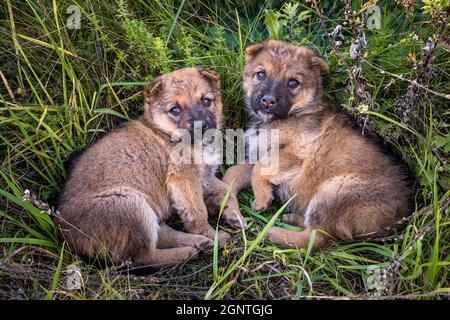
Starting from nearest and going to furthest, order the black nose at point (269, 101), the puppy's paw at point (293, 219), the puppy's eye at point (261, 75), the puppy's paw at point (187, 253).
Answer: the puppy's paw at point (187, 253)
the black nose at point (269, 101)
the puppy's paw at point (293, 219)
the puppy's eye at point (261, 75)

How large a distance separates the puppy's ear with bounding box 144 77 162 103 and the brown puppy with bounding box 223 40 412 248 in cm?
79

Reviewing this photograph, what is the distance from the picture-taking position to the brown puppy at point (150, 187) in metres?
3.65

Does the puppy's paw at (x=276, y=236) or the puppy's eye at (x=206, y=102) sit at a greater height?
the puppy's eye at (x=206, y=102)

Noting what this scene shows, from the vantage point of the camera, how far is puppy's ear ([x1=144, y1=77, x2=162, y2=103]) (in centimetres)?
426

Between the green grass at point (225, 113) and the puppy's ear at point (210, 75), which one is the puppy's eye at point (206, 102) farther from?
the green grass at point (225, 113)

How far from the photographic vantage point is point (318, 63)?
14.7 ft

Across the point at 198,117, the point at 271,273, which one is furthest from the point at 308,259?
the point at 198,117

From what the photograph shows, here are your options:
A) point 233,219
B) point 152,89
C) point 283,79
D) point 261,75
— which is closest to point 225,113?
point 261,75

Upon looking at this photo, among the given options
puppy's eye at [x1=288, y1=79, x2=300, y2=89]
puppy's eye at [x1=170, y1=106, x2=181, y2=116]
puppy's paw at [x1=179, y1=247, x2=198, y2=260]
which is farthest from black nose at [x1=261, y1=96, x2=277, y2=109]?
puppy's paw at [x1=179, y1=247, x2=198, y2=260]

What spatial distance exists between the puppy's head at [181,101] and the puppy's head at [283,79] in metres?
0.37

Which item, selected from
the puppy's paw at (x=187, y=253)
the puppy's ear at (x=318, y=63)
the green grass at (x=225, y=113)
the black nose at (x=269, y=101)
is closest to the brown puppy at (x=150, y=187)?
the puppy's paw at (x=187, y=253)

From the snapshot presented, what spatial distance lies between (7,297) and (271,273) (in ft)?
5.80

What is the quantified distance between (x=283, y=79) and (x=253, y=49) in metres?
0.41

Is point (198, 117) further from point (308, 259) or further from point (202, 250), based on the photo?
point (308, 259)
